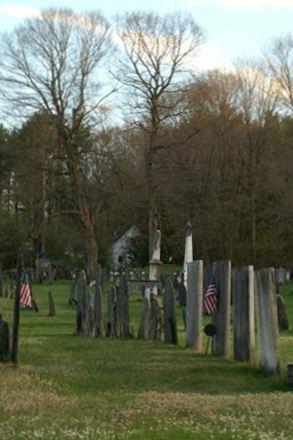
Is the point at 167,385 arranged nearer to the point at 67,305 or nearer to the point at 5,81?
the point at 67,305

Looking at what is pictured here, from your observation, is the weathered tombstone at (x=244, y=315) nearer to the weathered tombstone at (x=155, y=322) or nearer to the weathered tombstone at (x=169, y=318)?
the weathered tombstone at (x=169, y=318)

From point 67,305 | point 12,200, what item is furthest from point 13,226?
point 67,305

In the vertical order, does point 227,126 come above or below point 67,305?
above

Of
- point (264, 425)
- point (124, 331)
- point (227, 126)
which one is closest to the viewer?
point (264, 425)

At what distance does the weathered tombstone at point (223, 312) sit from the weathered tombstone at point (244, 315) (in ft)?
2.38

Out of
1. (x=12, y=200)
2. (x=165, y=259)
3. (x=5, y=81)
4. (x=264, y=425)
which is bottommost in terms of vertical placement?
(x=264, y=425)

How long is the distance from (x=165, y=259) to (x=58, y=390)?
58.2 meters

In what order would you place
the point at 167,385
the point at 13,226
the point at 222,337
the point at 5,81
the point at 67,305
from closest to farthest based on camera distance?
the point at 167,385 < the point at 222,337 < the point at 67,305 < the point at 5,81 < the point at 13,226

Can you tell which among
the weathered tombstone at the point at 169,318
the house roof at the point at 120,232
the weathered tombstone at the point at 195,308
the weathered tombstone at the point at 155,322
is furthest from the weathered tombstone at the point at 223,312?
the house roof at the point at 120,232

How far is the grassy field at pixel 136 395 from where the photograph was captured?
9086 mm

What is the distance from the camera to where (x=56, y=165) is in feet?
195

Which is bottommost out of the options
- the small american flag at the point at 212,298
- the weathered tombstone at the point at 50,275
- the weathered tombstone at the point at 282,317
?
the weathered tombstone at the point at 282,317

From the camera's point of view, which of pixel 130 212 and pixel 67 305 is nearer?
pixel 67 305

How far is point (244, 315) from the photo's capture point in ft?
54.4
